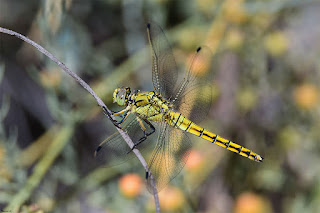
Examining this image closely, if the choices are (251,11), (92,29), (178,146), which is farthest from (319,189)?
(92,29)

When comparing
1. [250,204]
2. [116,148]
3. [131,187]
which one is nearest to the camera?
[116,148]

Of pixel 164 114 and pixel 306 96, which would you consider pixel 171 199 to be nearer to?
pixel 164 114

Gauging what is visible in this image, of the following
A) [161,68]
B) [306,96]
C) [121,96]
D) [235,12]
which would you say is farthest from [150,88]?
[306,96]

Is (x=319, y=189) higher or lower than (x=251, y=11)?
lower

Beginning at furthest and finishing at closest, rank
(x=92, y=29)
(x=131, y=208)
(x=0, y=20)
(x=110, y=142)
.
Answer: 1. (x=92, y=29)
2. (x=0, y=20)
3. (x=131, y=208)
4. (x=110, y=142)

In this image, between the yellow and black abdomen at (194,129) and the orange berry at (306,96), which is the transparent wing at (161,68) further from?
the orange berry at (306,96)

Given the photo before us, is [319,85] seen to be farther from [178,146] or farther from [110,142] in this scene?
[110,142]

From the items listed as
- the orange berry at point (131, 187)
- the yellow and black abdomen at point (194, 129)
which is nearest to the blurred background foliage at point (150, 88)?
the orange berry at point (131, 187)

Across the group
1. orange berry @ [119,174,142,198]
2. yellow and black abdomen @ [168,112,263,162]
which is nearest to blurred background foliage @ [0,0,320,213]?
orange berry @ [119,174,142,198]
